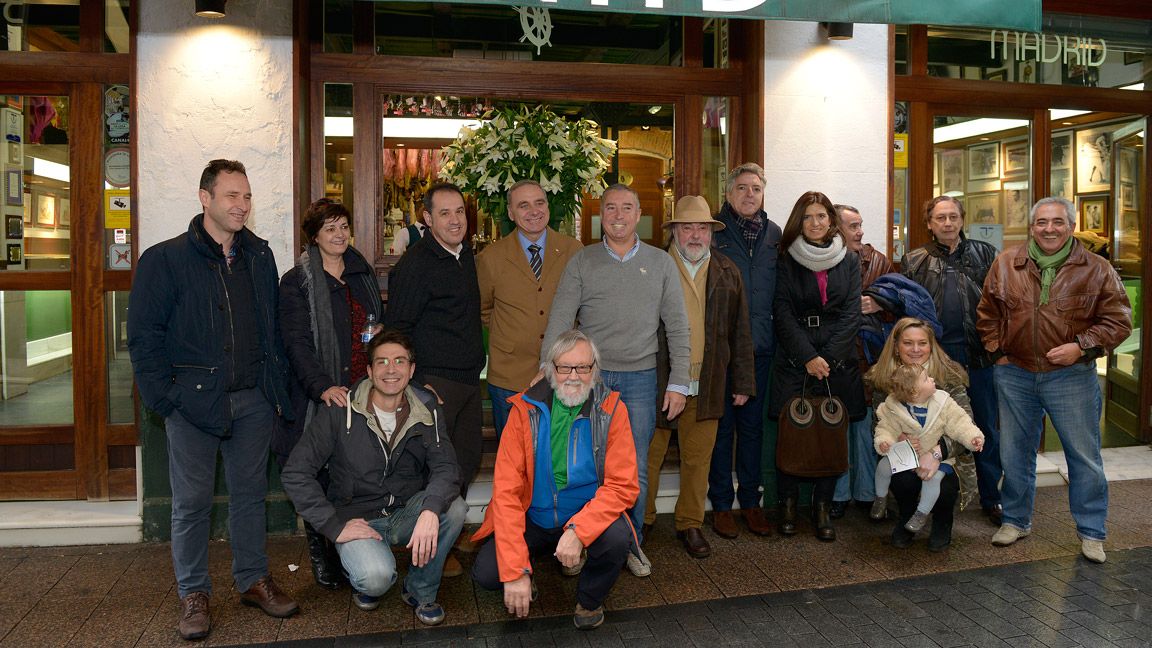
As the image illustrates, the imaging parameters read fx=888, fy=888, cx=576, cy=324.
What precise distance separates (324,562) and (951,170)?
5086mm

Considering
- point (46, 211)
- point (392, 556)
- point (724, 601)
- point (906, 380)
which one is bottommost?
point (724, 601)

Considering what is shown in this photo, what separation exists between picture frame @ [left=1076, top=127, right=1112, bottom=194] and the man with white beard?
16.4 feet

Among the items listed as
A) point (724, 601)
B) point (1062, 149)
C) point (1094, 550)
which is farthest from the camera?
point (1062, 149)

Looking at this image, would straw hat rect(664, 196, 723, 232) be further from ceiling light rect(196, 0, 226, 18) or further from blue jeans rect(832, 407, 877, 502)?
ceiling light rect(196, 0, 226, 18)

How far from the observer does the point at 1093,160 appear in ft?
22.8

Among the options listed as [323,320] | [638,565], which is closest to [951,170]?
[638,565]

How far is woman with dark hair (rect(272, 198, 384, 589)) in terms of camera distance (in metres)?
4.35

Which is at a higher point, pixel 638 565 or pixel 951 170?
pixel 951 170

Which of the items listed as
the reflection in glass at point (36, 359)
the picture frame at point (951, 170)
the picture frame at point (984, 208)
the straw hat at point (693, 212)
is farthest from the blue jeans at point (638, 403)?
the reflection in glass at point (36, 359)

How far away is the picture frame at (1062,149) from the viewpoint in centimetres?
685

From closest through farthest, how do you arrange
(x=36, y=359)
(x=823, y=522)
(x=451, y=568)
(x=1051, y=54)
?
(x=451, y=568) < (x=823, y=522) < (x=36, y=359) < (x=1051, y=54)

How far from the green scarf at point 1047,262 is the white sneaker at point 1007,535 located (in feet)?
4.37

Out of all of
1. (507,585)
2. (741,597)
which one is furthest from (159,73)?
(741,597)

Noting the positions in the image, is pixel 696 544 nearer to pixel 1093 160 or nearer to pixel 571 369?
pixel 571 369
